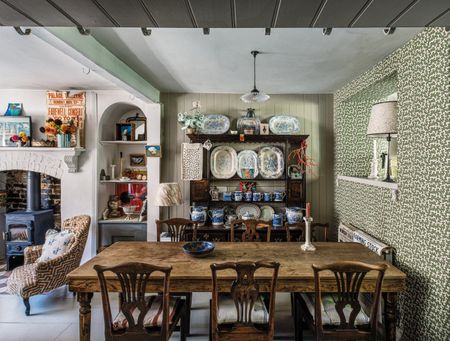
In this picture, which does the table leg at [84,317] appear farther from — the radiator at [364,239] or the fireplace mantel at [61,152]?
the radiator at [364,239]

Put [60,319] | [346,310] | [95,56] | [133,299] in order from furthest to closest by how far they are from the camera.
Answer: [60,319]
[95,56]
[346,310]
[133,299]

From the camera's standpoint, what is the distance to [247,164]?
13.0 feet

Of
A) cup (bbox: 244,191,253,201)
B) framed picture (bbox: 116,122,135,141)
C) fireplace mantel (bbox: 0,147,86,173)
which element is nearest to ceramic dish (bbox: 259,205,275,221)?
cup (bbox: 244,191,253,201)

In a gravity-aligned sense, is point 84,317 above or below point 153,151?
below

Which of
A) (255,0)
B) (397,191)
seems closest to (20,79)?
(255,0)

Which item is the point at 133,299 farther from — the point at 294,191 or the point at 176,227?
the point at 294,191

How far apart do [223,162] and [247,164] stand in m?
0.34

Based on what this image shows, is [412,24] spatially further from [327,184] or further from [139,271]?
[327,184]

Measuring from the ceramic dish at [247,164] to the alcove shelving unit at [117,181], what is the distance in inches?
52.5

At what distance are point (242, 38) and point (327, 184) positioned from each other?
254 centimetres

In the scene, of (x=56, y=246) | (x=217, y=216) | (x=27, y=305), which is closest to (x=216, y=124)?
(x=217, y=216)

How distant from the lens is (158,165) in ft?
12.8

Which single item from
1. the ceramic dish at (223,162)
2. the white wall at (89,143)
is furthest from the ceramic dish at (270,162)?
the white wall at (89,143)

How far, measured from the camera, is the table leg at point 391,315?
6.38 feet
